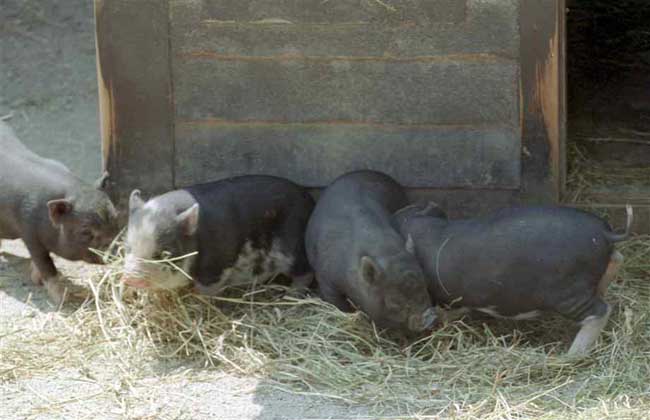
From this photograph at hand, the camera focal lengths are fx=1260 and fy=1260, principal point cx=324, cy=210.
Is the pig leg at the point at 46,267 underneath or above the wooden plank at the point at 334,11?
underneath

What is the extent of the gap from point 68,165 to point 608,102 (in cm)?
370

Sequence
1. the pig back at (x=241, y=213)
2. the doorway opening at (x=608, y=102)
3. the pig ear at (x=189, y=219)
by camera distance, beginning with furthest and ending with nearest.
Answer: the doorway opening at (x=608, y=102) < the pig back at (x=241, y=213) < the pig ear at (x=189, y=219)

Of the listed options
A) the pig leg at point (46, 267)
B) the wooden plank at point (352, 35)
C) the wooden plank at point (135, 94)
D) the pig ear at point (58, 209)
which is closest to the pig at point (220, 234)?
the wooden plank at point (135, 94)

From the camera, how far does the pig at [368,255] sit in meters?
5.89

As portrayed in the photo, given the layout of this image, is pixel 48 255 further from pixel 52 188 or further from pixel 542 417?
pixel 542 417

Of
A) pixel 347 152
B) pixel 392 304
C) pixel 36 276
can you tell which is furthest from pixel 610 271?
pixel 36 276

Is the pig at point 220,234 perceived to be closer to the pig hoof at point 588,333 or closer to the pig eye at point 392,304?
the pig eye at point 392,304

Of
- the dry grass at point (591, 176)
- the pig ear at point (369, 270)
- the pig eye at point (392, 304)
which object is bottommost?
the pig eye at point (392, 304)

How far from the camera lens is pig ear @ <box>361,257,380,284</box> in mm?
5883

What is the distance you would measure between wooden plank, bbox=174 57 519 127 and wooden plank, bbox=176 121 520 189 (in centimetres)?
6

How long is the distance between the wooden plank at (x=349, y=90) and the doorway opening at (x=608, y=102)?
2.69ft

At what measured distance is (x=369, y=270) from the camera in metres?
5.91

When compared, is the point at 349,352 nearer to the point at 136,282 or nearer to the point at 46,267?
the point at 136,282

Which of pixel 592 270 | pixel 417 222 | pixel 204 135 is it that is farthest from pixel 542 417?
pixel 204 135
